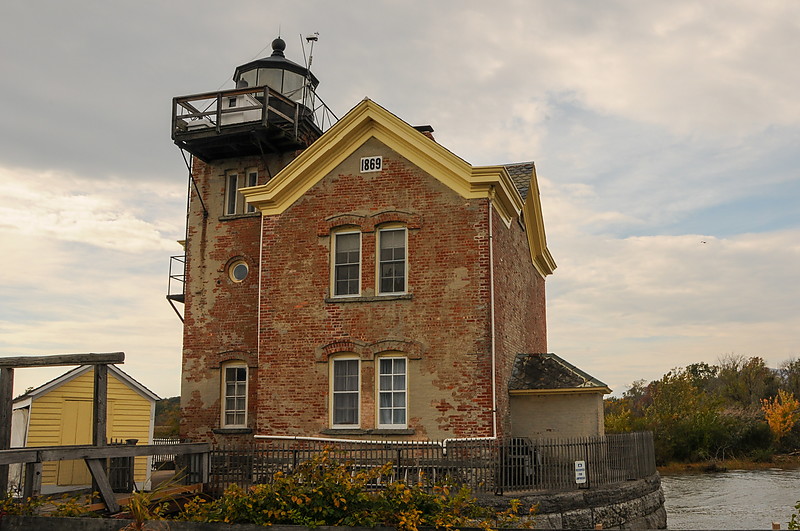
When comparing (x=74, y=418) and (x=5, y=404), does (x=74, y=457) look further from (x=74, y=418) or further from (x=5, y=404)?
(x=74, y=418)

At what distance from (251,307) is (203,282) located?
6.00 ft

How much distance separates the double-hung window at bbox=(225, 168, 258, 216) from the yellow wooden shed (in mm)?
5945

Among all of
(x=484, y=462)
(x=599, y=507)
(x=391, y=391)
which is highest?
(x=391, y=391)

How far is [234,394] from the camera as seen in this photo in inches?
798

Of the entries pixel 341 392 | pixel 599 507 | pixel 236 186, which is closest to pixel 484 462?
pixel 599 507

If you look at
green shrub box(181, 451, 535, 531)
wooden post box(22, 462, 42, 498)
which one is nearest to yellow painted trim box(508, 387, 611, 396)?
green shrub box(181, 451, 535, 531)

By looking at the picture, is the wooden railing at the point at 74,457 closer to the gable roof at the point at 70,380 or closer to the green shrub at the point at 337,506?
the green shrub at the point at 337,506

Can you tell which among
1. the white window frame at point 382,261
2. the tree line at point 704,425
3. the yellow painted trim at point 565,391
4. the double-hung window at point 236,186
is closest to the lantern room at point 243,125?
the double-hung window at point 236,186

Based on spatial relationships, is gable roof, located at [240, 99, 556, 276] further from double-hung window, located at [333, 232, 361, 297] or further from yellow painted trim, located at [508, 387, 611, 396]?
yellow painted trim, located at [508, 387, 611, 396]

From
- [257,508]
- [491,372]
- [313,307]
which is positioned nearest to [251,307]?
[313,307]

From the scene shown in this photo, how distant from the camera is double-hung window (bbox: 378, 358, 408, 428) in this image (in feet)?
54.8

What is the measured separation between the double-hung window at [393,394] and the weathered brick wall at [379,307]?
→ 0.63 feet

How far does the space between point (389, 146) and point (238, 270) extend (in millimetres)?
6220

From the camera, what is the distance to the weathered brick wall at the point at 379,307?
16375 millimetres
